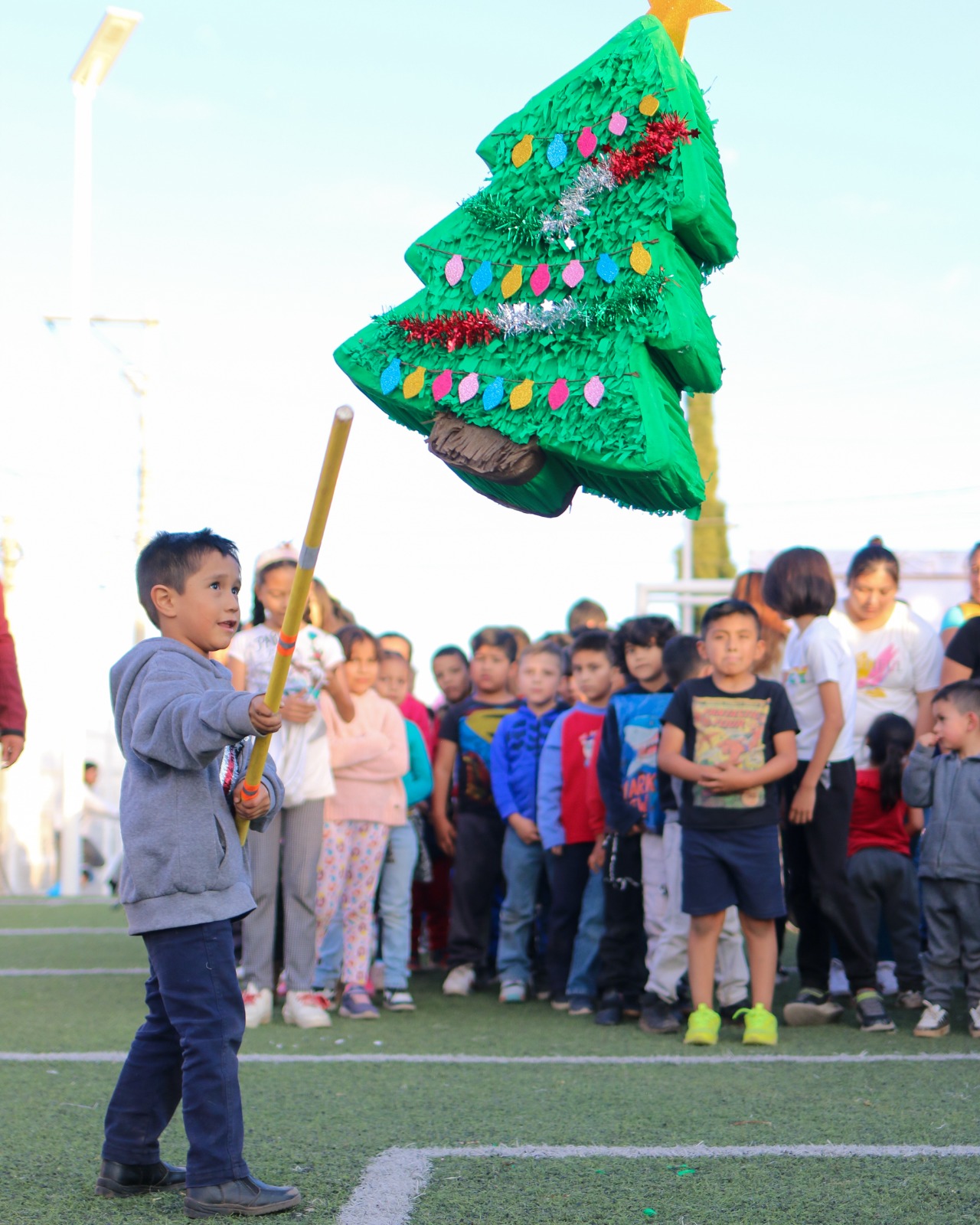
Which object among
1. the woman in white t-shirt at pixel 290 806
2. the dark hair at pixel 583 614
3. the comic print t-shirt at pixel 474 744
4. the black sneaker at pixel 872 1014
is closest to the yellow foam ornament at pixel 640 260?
the woman in white t-shirt at pixel 290 806

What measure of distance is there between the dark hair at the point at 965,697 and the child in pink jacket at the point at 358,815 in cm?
234

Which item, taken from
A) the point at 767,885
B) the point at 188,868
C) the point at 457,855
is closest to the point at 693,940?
the point at 767,885

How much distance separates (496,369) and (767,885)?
2723 millimetres

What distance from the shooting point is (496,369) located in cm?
283

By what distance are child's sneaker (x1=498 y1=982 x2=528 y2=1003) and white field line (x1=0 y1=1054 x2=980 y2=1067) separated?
1.51 m

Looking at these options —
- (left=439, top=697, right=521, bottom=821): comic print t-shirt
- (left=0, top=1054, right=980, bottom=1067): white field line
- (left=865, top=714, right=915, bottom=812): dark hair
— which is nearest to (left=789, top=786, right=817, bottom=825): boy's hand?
(left=865, top=714, right=915, bottom=812): dark hair

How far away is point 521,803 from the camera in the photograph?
20.5 ft

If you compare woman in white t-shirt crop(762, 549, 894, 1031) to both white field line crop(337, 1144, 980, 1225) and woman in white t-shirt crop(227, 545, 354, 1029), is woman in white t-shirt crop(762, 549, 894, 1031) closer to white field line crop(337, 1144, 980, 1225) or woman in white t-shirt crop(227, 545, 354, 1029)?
woman in white t-shirt crop(227, 545, 354, 1029)

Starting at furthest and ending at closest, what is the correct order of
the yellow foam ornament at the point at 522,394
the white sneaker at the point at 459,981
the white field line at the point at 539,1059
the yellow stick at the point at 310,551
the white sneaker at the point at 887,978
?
1. the white sneaker at the point at 459,981
2. the white sneaker at the point at 887,978
3. the white field line at the point at 539,1059
4. the yellow foam ornament at the point at 522,394
5. the yellow stick at the point at 310,551

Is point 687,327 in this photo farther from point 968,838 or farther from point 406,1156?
point 968,838

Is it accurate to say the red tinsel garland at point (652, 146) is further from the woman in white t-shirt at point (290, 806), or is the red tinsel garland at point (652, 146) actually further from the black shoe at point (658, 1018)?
the black shoe at point (658, 1018)

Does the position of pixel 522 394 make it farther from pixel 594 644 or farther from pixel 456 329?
pixel 594 644

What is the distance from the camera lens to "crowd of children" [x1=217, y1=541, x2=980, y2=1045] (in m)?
4.98

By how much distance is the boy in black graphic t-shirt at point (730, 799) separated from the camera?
4883 millimetres
